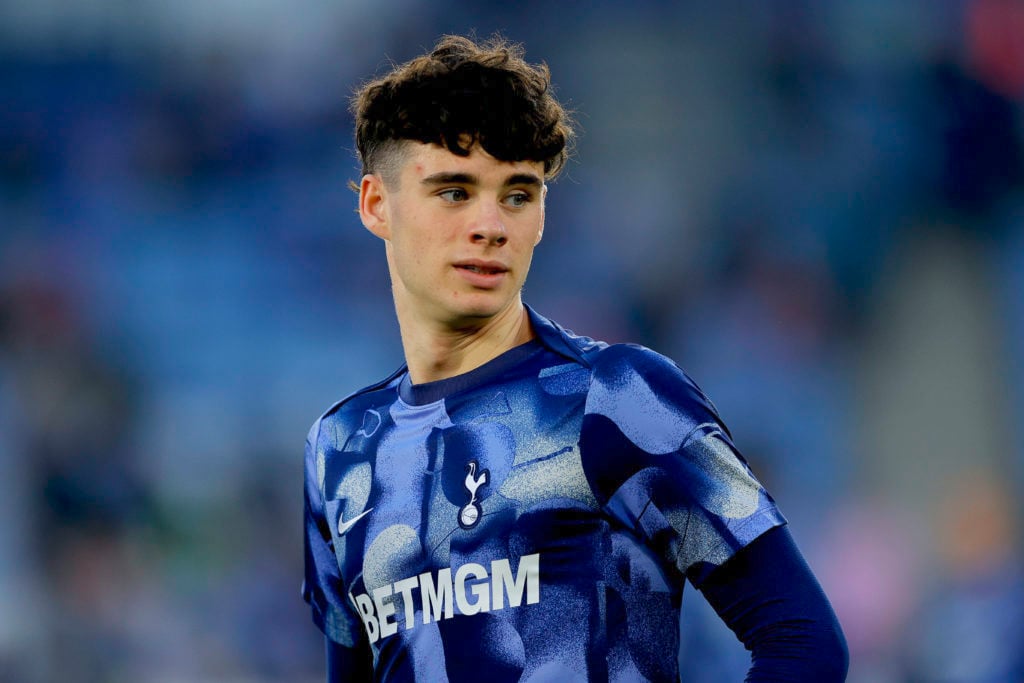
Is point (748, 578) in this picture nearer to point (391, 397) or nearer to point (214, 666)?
point (391, 397)

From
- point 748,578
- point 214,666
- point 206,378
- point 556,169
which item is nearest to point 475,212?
point 556,169

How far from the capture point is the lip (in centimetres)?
262

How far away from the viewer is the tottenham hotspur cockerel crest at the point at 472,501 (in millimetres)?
2492

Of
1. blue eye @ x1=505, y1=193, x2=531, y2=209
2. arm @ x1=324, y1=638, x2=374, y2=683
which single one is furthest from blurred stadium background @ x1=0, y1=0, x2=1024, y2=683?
blue eye @ x1=505, y1=193, x2=531, y2=209

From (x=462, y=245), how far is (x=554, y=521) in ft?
1.89

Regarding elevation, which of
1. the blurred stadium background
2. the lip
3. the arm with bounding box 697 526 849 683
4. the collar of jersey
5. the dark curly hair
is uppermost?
the blurred stadium background

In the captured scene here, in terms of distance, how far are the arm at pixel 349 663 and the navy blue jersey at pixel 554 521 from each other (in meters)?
0.19

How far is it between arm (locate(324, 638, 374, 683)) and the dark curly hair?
1.02m

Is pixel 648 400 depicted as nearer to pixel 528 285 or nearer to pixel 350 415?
pixel 350 415

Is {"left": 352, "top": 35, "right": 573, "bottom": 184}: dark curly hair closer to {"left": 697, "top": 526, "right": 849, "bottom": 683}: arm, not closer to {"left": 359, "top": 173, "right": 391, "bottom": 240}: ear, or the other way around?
{"left": 359, "top": 173, "right": 391, "bottom": 240}: ear

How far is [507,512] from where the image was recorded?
2.45 meters

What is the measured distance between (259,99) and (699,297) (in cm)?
407

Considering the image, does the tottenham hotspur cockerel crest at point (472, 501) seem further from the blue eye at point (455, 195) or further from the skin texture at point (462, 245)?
the blue eye at point (455, 195)

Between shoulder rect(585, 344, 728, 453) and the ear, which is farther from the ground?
the ear
